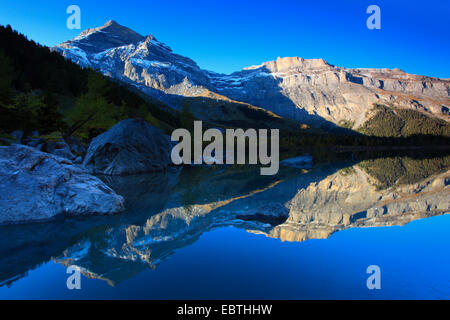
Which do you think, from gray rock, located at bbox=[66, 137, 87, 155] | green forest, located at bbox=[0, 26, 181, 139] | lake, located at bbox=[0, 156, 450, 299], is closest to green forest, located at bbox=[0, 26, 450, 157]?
green forest, located at bbox=[0, 26, 181, 139]

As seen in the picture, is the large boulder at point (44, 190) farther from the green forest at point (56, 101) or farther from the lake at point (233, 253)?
the green forest at point (56, 101)

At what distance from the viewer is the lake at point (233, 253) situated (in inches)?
196

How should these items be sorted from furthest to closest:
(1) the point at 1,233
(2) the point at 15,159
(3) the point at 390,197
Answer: (3) the point at 390,197
(2) the point at 15,159
(1) the point at 1,233

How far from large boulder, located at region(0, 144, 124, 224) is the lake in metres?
0.62

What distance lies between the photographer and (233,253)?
22.2 feet

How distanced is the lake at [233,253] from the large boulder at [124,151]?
14.8m

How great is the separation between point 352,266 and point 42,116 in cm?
3630

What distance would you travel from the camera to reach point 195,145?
50.6m

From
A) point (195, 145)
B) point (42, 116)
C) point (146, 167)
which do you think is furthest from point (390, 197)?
point (195, 145)

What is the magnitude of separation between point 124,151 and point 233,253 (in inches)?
878

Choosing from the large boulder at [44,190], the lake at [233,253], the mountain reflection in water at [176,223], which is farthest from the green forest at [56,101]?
the lake at [233,253]

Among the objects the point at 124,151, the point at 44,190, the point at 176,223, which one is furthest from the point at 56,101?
the point at 176,223
